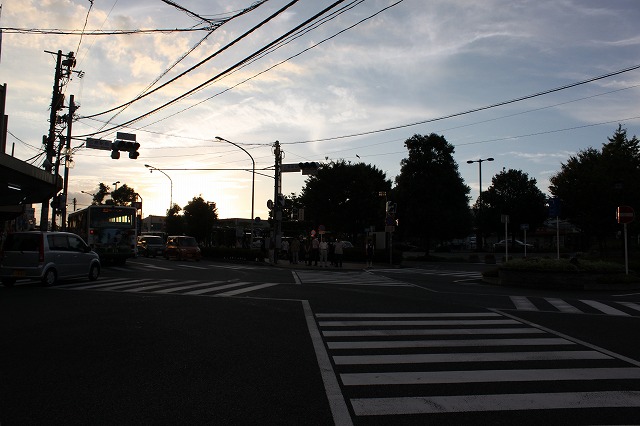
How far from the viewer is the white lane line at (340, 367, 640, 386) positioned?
588cm

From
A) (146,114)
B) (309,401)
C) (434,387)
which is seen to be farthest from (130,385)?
(146,114)

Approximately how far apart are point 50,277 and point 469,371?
14815 mm

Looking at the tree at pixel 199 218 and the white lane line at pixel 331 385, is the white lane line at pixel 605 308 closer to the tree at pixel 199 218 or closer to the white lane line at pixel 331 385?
the white lane line at pixel 331 385

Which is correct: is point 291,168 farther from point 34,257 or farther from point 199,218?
point 199,218

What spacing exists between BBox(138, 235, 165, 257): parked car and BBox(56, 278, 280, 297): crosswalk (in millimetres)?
24225

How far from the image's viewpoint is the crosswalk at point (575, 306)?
12190mm

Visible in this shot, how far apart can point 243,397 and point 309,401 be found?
0.70 metres

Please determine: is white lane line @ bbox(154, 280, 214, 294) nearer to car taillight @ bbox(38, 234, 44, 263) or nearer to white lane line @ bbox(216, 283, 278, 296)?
white lane line @ bbox(216, 283, 278, 296)

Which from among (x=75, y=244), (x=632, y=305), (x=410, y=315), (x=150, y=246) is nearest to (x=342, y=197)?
(x=150, y=246)

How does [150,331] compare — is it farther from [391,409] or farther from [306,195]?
[306,195]

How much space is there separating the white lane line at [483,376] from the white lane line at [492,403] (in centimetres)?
58

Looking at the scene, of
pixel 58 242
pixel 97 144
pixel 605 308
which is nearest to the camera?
pixel 605 308

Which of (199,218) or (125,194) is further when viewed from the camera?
(125,194)

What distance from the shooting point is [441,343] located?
8070 millimetres
